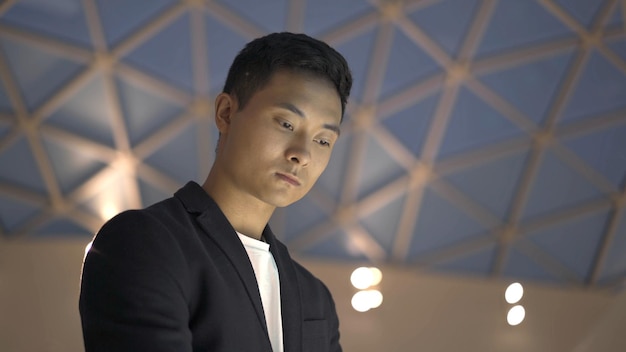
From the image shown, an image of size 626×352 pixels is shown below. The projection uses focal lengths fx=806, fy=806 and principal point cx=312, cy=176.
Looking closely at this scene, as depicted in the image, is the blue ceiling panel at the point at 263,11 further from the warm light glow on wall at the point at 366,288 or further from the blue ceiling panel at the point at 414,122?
the warm light glow on wall at the point at 366,288

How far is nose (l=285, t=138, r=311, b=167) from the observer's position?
3301 millimetres

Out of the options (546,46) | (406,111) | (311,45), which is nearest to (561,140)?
(546,46)

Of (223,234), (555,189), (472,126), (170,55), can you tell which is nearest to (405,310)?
(472,126)

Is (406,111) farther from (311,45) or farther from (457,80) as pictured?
(311,45)

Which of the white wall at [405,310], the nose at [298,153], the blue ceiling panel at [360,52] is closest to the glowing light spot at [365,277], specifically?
the white wall at [405,310]

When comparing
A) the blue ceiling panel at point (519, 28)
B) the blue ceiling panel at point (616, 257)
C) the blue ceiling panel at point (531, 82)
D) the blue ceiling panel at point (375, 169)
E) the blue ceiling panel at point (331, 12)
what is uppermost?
the blue ceiling panel at point (331, 12)

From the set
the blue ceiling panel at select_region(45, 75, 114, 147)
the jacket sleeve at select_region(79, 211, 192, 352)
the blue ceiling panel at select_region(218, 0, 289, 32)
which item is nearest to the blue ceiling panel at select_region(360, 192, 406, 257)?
the blue ceiling panel at select_region(218, 0, 289, 32)

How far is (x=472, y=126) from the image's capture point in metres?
16.8

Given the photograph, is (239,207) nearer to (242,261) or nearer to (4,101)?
(242,261)

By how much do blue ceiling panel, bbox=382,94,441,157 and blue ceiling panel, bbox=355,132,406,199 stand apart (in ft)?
1.50

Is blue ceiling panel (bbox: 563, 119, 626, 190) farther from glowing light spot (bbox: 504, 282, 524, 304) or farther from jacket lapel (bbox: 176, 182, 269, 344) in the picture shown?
jacket lapel (bbox: 176, 182, 269, 344)

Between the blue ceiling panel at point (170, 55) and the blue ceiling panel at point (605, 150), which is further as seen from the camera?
the blue ceiling panel at point (605, 150)

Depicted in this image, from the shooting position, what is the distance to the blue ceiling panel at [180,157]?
1681cm

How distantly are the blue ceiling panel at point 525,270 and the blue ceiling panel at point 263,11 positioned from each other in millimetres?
7477
